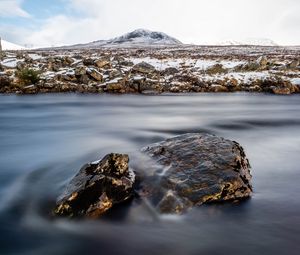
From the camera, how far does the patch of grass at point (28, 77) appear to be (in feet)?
101

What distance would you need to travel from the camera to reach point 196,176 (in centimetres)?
788

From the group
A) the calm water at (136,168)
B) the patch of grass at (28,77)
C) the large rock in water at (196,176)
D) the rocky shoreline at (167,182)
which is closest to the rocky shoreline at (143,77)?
the patch of grass at (28,77)

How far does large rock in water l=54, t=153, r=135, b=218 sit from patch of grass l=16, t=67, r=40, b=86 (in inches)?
969

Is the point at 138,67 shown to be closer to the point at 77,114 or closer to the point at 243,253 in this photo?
the point at 77,114

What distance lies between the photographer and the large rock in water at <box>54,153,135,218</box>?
7.11 metres

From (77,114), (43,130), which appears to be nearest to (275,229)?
(43,130)

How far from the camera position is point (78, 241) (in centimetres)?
631

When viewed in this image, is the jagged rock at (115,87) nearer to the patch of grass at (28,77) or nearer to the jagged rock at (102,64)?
the jagged rock at (102,64)

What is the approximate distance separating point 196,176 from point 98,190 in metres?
2.16

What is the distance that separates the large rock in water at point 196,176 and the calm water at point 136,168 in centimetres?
28

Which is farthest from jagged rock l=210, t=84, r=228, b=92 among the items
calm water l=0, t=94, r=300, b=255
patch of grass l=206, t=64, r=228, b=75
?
calm water l=0, t=94, r=300, b=255

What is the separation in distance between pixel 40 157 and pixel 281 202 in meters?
7.51

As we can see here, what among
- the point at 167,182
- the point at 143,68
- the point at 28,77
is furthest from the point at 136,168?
the point at 143,68

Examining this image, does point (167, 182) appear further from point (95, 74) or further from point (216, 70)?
point (216, 70)
